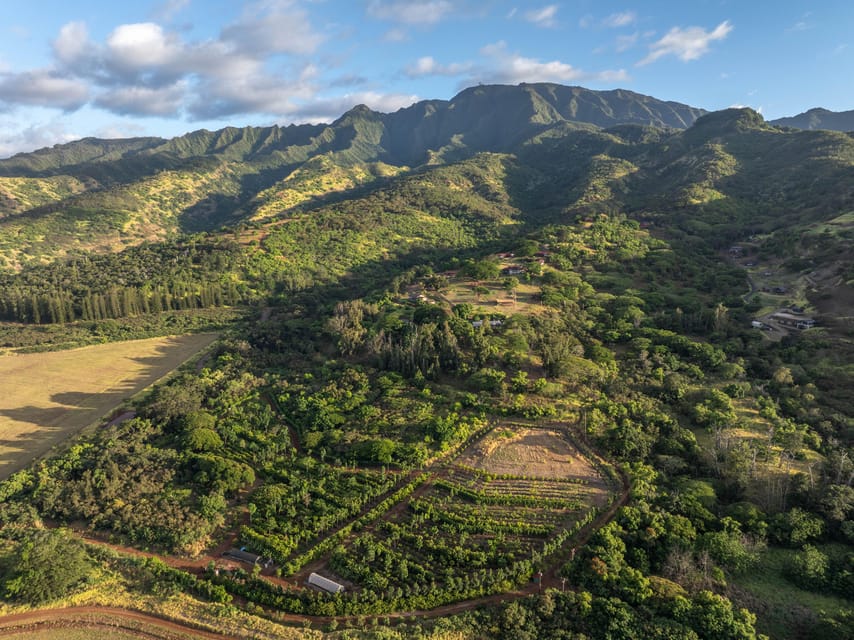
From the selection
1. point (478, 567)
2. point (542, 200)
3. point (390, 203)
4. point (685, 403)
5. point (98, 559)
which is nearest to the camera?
point (478, 567)

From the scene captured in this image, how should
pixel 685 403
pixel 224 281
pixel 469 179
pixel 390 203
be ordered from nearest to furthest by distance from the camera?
pixel 685 403, pixel 224 281, pixel 390 203, pixel 469 179

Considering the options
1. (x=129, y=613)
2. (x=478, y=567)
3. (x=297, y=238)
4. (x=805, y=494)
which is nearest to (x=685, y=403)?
(x=805, y=494)

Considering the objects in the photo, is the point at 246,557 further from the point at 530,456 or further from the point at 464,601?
the point at 530,456

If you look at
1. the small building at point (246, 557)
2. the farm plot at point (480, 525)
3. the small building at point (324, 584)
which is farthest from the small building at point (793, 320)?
the small building at point (246, 557)

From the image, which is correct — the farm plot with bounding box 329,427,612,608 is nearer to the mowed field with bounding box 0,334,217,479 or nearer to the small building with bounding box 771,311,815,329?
the mowed field with bounding box 0,334,217,479

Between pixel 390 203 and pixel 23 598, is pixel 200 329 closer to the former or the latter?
pixel 23 598

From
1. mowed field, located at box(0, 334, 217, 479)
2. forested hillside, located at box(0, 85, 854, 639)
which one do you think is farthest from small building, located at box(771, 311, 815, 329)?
mowed field, located at box(0, 334, 217, 479)
